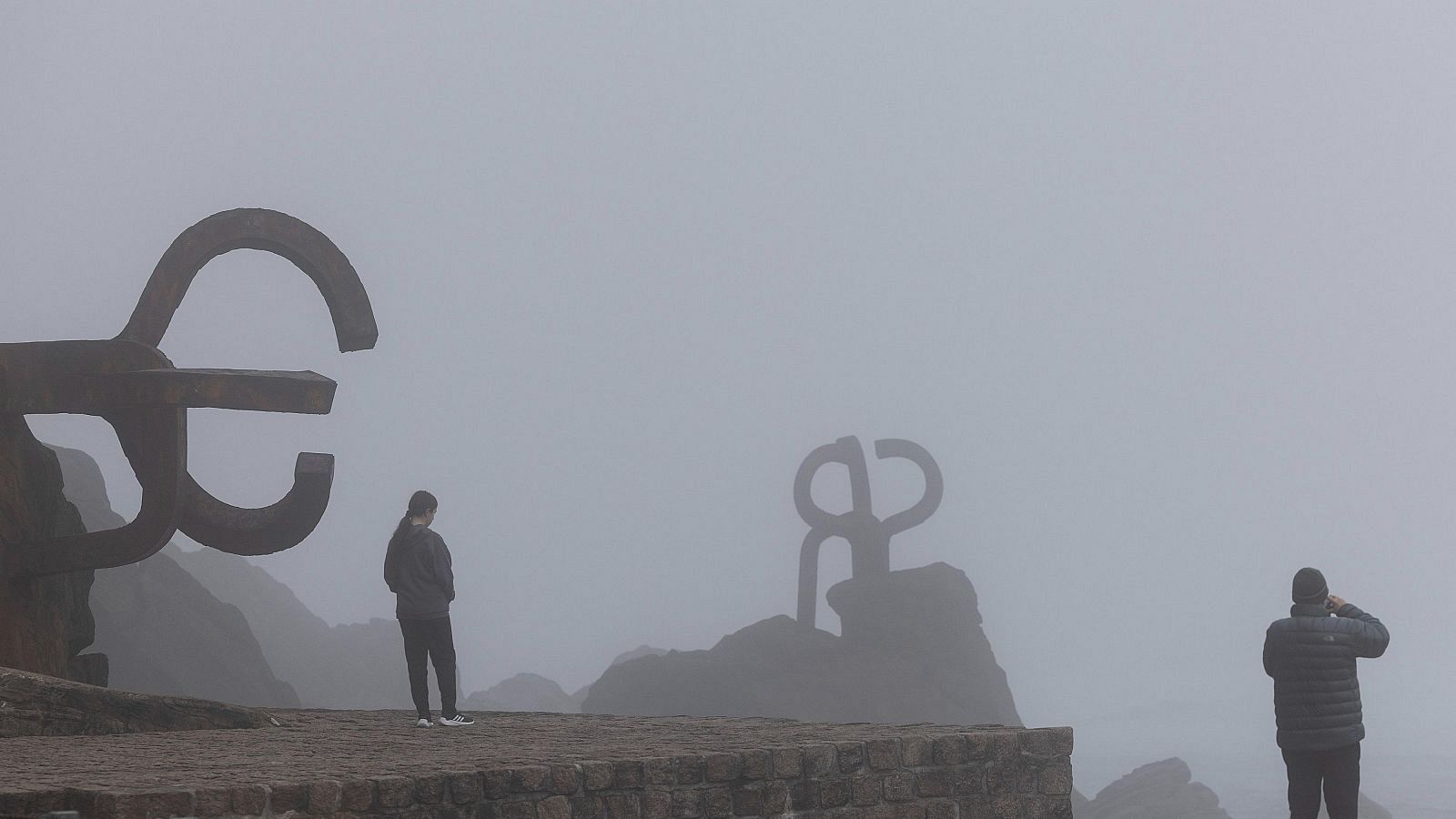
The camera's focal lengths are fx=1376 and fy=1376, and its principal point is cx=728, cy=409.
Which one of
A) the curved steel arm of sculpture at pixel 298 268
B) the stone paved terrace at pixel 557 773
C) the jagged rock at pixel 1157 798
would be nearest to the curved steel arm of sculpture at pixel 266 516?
the curved steel arm of sculpture at pixel 298 268

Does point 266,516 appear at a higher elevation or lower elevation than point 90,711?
higher

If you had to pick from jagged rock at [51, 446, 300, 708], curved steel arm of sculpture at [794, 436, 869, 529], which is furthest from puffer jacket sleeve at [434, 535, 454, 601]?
curved steel arm of sculpture at [794, 436, 869, 529]

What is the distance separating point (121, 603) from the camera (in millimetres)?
22672

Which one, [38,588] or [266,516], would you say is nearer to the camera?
[38,588]

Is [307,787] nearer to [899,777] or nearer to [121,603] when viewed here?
[899,777]

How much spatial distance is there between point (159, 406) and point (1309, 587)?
7.08 metres

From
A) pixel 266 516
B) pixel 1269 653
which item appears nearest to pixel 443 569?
pixel 266 516

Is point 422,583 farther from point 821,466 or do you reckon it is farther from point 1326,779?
point 821,466

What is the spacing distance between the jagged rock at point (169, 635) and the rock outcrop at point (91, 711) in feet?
48.7

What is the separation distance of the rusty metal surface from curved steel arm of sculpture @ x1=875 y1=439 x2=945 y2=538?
1790 cm

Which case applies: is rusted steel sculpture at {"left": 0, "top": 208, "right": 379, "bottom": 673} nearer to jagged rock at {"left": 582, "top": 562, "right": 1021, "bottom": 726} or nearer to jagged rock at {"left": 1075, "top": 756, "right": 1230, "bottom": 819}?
jagged rock at {"left": 582, "top": 562, "right": 1021, "bottom": 726}

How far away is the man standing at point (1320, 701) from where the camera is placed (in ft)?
18.9

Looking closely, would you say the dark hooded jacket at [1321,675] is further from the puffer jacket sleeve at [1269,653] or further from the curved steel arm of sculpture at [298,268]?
the curved steel arm of sculpture at [298,268]

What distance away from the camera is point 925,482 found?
26.5 metres
